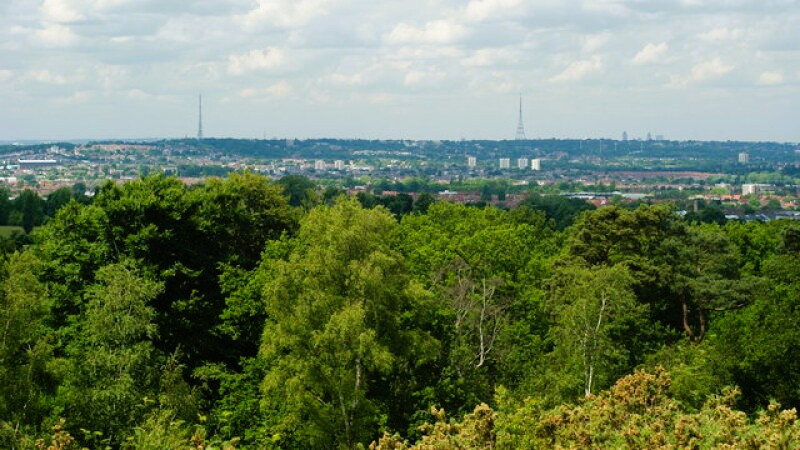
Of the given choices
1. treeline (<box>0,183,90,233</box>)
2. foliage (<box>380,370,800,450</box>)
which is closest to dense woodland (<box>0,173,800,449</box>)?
foliage (<box>380,370,800,450</box>)

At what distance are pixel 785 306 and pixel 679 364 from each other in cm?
386

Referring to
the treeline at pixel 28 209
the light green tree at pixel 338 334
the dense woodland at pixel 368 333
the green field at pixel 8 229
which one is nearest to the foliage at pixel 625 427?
the dense woodland at pixel 368 333

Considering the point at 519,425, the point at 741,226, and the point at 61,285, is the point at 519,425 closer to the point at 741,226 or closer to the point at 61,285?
the point at 61,285

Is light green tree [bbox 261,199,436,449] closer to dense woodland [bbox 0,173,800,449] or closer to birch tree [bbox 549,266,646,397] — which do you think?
dense woodland [bbox 0,173,800,449]

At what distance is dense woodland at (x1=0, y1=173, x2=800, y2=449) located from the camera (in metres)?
18.5

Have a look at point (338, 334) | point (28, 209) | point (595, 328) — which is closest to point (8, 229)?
point (28, 209)

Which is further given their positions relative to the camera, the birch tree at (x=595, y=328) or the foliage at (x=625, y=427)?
the birch tree at (x=595, y=328)

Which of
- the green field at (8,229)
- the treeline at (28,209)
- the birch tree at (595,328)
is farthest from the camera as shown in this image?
the treeline at (28,209)

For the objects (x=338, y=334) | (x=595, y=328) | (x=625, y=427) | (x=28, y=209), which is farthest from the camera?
(x=28, y=209)

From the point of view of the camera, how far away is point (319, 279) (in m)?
25.6

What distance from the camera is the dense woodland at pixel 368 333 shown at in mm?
18484

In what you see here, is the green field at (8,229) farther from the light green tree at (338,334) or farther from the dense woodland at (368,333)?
the light green tree at (338,334)

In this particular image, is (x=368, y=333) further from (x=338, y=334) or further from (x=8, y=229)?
(x=8, y=229)

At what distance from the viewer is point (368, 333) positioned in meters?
24.4
